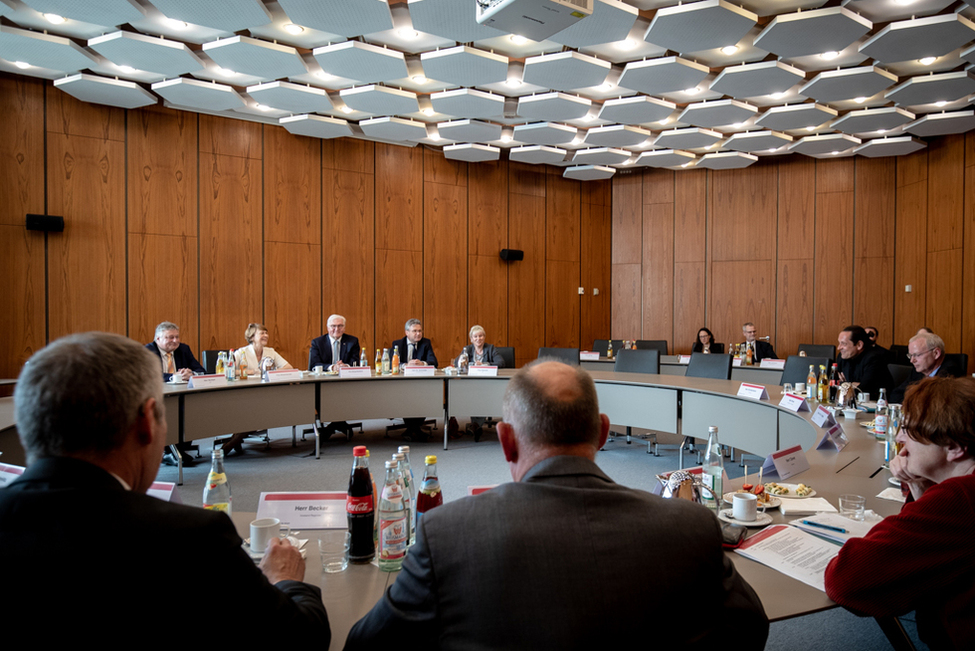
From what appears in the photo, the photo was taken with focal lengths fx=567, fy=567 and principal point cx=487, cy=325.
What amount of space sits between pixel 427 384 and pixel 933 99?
6.09m

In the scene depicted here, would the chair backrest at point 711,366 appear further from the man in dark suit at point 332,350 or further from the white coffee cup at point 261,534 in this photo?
the white coffee cup at point 261,534

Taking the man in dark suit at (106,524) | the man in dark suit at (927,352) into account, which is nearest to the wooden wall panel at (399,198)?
the man in dark suit at (927,352)

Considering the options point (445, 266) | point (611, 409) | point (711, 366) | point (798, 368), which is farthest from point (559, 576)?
point (445, 266)

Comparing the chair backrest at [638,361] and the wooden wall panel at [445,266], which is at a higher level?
the wooden wall panel at [445,266]

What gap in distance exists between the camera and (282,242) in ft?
25.0

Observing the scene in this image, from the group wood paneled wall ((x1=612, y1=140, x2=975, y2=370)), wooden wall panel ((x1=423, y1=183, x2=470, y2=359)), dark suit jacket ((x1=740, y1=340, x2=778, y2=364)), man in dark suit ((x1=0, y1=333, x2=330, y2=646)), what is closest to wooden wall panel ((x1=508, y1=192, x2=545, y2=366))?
wooden wall panel ((x1=423, y1=183, x2=470, y2=359))

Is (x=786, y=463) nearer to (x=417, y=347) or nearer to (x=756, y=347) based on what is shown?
(x=417, y=347)

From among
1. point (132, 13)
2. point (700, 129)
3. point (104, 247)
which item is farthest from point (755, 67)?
point (104, 247)

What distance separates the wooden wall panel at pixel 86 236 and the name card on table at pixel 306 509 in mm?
5862

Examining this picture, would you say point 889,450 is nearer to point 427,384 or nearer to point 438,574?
point 438,574

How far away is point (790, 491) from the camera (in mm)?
2006

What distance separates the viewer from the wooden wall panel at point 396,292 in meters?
8.29

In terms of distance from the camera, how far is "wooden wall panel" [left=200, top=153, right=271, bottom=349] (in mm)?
7109

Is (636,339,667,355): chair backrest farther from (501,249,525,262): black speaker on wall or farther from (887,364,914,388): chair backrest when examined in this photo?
(887,364,914,388): chair backrest
